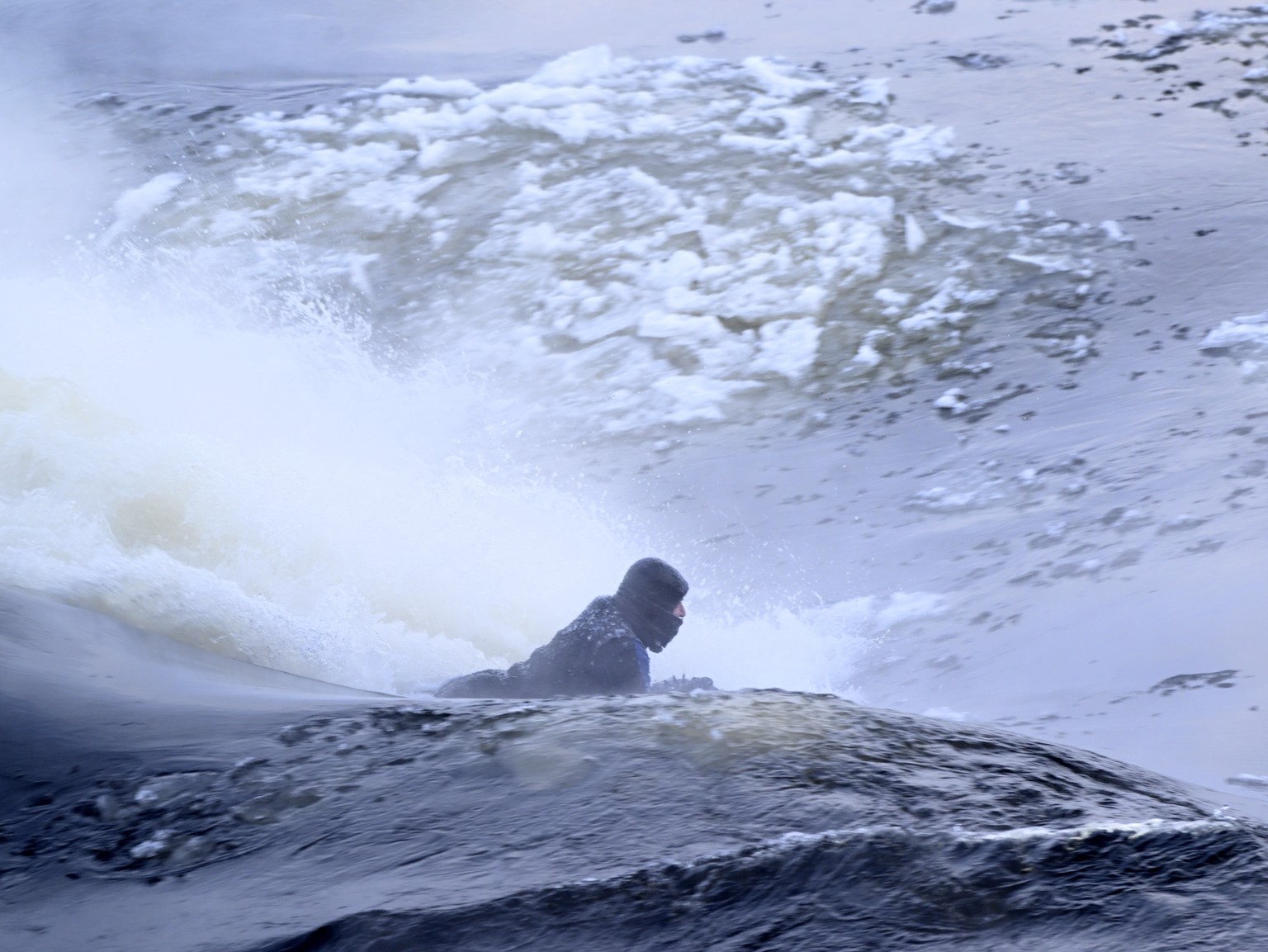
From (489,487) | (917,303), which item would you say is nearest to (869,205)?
(917,303)

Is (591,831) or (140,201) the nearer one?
(591,831)

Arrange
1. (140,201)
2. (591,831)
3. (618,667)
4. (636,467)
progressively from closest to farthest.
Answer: (591,831) < (618,667) < (636,467) < (140,201)

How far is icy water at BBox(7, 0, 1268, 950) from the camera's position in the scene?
2352 millimetres

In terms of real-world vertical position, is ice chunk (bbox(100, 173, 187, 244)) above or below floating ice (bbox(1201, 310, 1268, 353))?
above

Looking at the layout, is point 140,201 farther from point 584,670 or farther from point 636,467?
point 584,670

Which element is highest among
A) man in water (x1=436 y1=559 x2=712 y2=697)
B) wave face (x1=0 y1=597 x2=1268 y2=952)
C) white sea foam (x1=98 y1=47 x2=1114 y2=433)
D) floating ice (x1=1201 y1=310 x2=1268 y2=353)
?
white sea foam (x1=98 y1=47 x2=1114 y2=433)

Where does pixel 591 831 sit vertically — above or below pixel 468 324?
below

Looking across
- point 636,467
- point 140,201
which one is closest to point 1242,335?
point 636,467

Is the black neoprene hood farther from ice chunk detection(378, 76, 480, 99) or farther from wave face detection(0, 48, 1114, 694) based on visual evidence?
ice chunk detection(378, 76, 480, 99)

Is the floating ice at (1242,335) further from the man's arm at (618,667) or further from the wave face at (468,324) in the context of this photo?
the man's arm at (618,667)

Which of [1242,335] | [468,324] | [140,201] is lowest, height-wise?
[1242,335]

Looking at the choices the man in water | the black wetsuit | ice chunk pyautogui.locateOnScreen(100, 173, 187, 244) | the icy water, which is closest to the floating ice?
the icy water

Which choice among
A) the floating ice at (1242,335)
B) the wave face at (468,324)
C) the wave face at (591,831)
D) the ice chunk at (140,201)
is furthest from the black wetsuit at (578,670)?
the ice chunk at (140,201)

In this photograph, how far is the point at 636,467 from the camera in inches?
340
